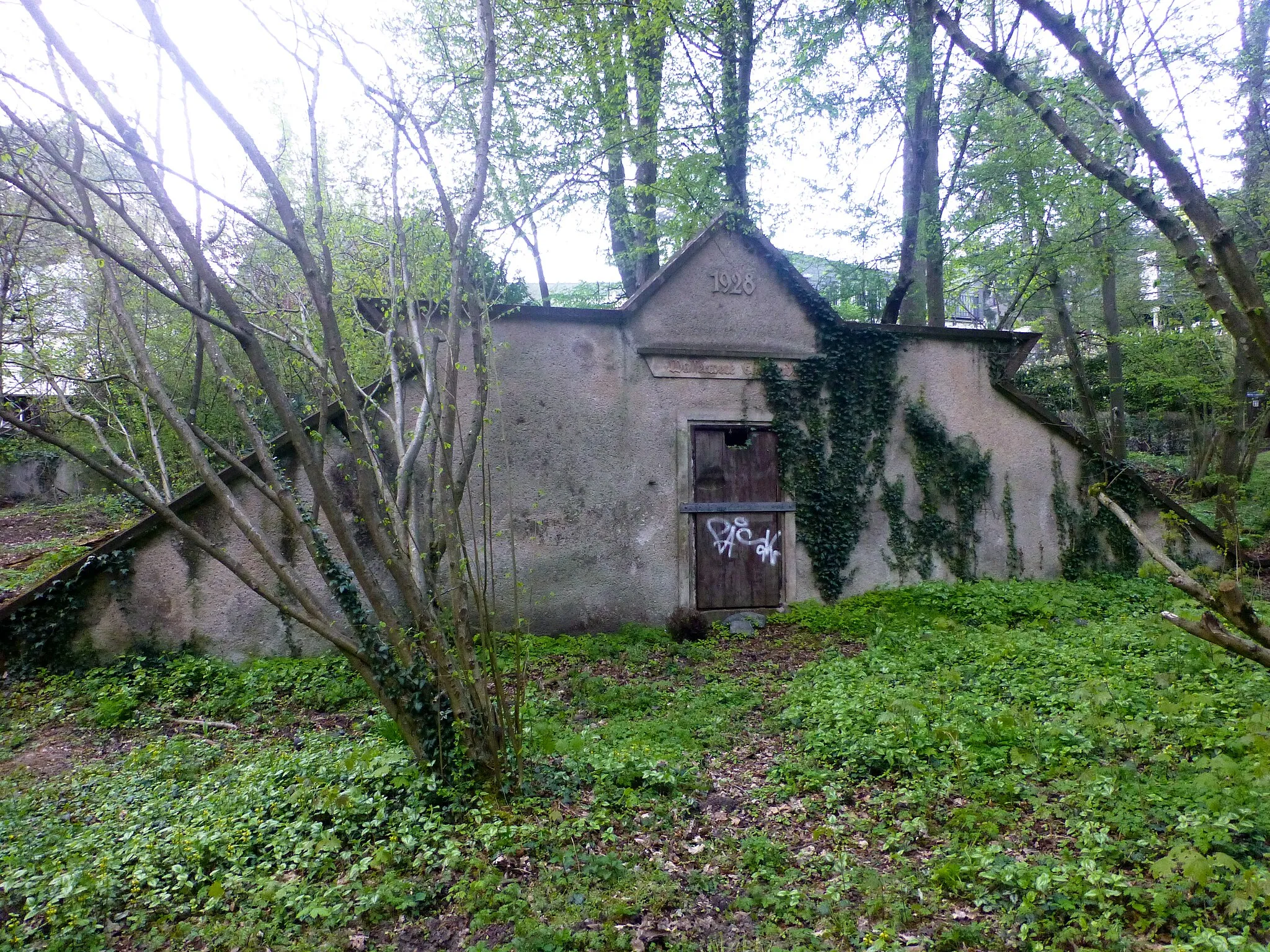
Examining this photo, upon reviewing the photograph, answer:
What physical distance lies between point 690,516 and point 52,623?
20.6 feet

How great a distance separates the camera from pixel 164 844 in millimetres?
3836

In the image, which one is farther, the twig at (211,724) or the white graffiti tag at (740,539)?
the white graffiti tag at (740,539)

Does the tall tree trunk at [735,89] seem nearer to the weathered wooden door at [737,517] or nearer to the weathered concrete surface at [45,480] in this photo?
the weathered wooden door at [737,517]

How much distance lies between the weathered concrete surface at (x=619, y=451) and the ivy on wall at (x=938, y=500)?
0.16 metres

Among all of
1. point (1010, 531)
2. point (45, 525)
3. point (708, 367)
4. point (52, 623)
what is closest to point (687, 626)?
point (708, 367)

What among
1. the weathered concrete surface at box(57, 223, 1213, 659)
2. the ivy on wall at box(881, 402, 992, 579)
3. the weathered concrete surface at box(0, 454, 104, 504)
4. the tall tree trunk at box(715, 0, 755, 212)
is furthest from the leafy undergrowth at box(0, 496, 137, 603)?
the tall tree trunk at box(715, 0, 755, 212)

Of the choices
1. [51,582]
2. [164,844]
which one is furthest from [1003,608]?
[51,582]

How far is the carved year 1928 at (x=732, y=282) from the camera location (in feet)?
29.1

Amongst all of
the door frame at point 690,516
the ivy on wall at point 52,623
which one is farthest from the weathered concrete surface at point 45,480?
the door frame at point 690,516

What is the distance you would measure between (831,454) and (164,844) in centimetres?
762

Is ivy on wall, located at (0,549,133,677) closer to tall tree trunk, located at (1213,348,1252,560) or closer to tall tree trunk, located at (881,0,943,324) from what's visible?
tall tree trunk, located at (881,0,943,324)

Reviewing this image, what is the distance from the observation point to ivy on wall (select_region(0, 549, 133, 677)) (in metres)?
6.71

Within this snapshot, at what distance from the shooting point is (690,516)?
878 centimetres

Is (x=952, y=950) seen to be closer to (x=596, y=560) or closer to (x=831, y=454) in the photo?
(x=596, y=560)
